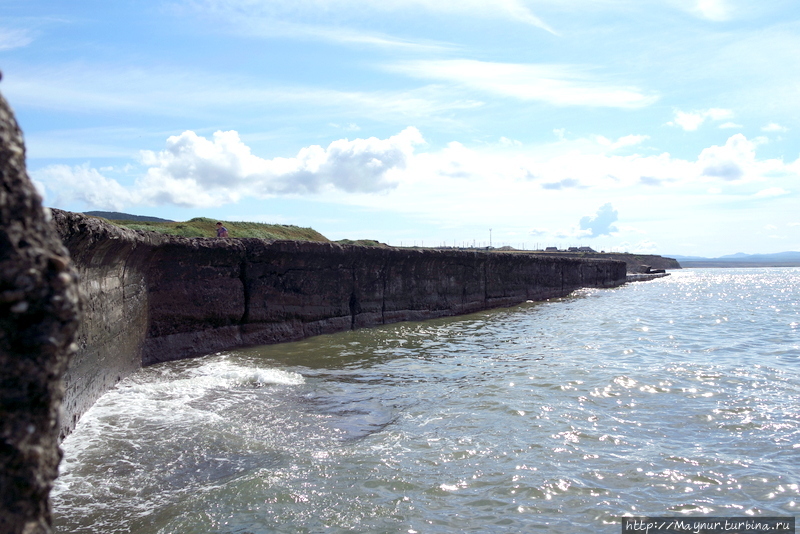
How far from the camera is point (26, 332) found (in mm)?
1252

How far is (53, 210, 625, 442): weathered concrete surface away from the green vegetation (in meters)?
9.42

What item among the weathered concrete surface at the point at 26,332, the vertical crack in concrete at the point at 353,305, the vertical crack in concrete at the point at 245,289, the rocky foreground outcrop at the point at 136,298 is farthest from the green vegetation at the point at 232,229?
the weathered concrete surface at the point at 26,332

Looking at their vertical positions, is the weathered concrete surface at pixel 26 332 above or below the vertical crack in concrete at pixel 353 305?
above

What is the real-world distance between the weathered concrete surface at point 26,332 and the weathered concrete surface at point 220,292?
303 centimetres

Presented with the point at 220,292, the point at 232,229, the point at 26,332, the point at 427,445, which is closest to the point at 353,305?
the point at 220,292

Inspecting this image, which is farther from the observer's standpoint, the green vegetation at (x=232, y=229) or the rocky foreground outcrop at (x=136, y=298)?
the green vegetation at (x=232, y=229)

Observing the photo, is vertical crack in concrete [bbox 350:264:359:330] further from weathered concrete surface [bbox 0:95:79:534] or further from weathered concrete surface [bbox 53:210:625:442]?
weathered concrete surface [bbox 0:95:79:534]

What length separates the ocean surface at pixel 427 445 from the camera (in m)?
3.14

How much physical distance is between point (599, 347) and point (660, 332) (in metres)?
2.88

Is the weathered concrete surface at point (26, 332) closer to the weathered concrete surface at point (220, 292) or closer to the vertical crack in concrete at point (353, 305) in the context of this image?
the weathered concrete surface at point (220, 292)

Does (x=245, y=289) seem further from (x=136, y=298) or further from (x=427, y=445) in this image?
(x=427, y=445)

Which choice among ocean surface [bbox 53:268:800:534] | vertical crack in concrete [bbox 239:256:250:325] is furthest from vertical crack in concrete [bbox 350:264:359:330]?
vertical crack in concrete [bbox 239:256:250:325]

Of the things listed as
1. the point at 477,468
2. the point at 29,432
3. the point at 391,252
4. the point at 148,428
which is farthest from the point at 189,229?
the point at 29,432

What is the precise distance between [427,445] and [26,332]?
3290 mm
